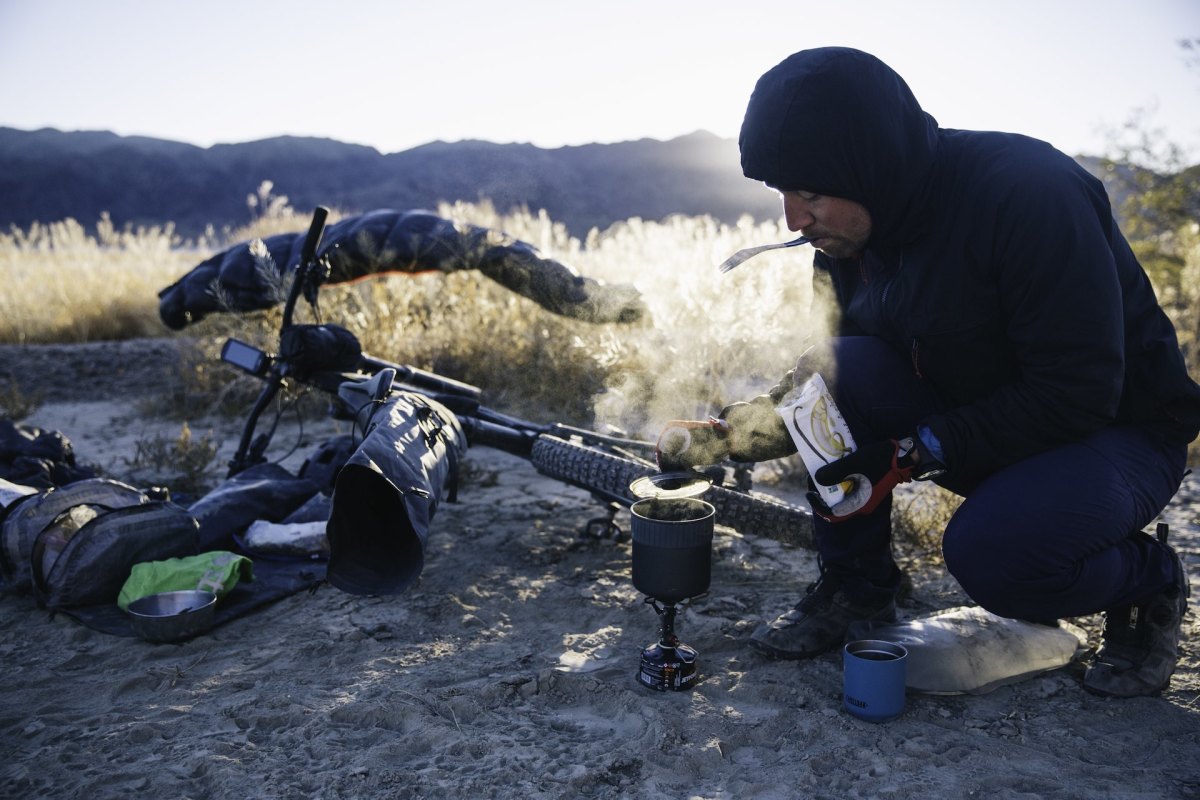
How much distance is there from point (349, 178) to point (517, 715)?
6312 cm

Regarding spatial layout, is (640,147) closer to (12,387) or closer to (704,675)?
(12,387)

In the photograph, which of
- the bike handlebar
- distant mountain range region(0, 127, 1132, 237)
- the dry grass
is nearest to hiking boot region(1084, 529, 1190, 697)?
the dry grass

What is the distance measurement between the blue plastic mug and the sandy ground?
0.04m

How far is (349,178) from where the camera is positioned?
2402 inches

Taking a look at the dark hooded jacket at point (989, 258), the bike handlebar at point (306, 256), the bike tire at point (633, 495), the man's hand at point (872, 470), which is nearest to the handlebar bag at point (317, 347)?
the bike handlebar at point (306, 256)

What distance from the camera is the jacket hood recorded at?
230 centimetres

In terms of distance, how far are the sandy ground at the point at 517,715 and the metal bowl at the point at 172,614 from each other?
0.22 ft

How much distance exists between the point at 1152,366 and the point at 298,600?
3.00 metres

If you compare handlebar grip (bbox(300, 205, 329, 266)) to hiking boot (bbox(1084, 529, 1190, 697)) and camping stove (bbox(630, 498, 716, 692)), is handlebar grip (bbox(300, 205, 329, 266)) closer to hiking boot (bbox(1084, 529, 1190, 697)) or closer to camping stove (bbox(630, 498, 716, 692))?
camping stove (bbox(630, 498, 716, 692))

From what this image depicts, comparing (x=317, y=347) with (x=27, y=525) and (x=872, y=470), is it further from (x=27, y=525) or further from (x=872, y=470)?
(x=872, y=470)

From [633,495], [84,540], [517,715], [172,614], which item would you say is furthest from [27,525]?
[633,495]

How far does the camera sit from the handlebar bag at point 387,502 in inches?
112

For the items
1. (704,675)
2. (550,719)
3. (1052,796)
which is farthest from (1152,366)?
(550,719)

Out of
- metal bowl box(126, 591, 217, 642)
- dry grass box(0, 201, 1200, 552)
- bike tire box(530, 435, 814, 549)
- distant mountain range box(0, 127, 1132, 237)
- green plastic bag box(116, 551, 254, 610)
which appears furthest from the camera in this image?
distant mountain range box(0, 127, 1132, 237)
